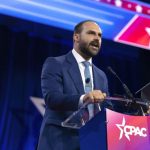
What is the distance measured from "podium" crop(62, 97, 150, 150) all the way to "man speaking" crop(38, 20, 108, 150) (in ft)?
0.38

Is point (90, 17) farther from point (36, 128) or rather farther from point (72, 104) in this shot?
point (72, 104)

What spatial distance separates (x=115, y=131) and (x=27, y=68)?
116 inches

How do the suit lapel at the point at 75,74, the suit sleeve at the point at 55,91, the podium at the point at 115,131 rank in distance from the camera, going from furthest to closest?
the suit lapel at the point at 75,74, the suit sleeve at the point at 55,91, the podium at the point at 115,131

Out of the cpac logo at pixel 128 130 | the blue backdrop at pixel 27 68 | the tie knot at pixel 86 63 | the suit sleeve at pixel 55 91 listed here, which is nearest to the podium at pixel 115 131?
the cpac logo at pixel 128 130

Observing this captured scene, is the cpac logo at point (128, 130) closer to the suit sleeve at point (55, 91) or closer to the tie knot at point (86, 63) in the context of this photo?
the suit sleeve at point (55, 91)

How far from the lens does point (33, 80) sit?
4227 mm

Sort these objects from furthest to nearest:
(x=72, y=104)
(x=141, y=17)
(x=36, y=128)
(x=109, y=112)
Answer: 1. (x=141, y=17)
2. (x=36, y=128)
3. (x=72, y=104)
4. (x=109, y=112)

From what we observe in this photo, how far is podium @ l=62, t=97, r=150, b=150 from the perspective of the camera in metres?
1.35

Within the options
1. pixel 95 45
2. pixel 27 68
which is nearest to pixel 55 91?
pixel 95 45

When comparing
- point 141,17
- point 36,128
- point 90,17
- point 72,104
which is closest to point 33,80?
point 36,128

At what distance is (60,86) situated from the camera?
5.57 feet

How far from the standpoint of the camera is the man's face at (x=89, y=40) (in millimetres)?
1832

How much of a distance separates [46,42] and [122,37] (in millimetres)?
849

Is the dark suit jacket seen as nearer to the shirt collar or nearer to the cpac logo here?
the shirt collar
